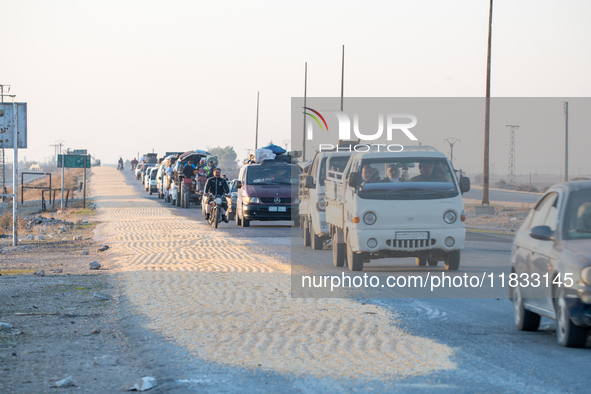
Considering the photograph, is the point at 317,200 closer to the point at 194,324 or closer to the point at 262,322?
the point at 262,322

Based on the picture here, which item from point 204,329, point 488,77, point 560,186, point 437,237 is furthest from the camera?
point 488,77

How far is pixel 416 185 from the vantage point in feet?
43.4

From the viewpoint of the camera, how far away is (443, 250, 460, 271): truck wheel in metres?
13.5

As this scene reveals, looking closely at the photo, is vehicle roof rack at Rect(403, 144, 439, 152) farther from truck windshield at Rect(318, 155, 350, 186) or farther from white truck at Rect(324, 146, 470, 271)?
truck windshield at Rect(318, 155, 350, 186)

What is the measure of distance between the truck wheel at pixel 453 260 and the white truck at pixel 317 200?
3.68 meters

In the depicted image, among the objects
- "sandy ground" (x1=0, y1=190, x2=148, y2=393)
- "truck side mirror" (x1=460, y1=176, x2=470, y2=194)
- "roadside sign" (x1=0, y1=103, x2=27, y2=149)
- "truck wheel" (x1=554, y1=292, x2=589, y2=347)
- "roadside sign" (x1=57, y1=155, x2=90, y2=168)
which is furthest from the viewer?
"roadside sign" (x1=57, y1=155, x2=90, y2=168)

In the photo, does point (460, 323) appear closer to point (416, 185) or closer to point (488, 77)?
point (416, 185)

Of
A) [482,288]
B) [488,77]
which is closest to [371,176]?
[482,288]

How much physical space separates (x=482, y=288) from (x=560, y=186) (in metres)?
4.23

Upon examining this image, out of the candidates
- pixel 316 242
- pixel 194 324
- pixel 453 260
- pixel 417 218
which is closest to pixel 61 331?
pixel 194 324

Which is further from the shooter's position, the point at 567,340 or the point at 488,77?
the point at 488,77

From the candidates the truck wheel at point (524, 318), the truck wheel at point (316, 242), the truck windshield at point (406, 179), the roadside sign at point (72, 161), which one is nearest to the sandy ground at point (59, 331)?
the truck wheel at point (524, 318)

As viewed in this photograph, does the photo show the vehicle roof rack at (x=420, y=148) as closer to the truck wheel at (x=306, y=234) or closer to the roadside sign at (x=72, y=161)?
the truck wheel at (x=306, y=234)

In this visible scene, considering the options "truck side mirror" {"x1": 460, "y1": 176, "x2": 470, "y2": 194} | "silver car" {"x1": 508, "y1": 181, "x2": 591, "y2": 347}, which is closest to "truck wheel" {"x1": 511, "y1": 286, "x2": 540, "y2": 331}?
"silver car" {"x1": 508, "y1": 181, "x2": 591, "y2": 347}
